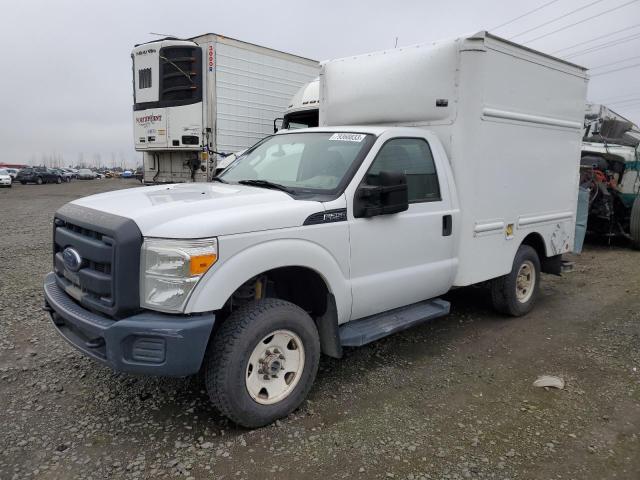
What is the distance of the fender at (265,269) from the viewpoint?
2.88 meters

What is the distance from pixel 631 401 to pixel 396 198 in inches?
90.6

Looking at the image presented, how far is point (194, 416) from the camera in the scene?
3.41 meters

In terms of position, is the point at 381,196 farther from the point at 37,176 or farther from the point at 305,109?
the point at 37,176

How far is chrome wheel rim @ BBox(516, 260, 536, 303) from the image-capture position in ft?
18.6

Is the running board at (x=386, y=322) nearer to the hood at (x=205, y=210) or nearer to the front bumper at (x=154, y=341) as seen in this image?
the hood at (x=205, y=210)

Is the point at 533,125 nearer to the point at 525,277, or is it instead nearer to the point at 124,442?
the point at 525,277

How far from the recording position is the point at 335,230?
11.5 ft

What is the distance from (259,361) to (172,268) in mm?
863

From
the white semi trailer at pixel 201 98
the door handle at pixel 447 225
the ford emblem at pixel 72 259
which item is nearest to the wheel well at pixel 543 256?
the door handle at pixel 447 225

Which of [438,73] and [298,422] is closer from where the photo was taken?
[298,422]

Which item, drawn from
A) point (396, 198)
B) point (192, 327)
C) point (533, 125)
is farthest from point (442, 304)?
point (192, 327)

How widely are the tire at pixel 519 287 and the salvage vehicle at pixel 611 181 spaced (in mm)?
4843

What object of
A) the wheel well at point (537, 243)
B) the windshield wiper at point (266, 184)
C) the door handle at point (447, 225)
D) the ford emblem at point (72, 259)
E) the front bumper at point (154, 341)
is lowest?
the front bumper at point (154, 341)

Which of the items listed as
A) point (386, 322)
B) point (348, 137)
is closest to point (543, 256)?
point (386, 322)
